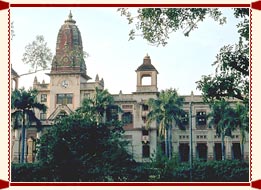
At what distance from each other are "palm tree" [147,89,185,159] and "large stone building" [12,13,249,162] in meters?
2.63

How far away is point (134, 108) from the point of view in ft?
151

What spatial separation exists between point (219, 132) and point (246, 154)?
5.18m

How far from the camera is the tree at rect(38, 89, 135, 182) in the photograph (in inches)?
691

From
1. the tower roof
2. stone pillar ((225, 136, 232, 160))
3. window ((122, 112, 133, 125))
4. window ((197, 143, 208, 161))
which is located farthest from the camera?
the tower roof

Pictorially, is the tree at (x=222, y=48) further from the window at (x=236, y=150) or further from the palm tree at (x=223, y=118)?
the window at (x=236, y=150)

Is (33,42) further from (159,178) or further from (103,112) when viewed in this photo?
(103,112)

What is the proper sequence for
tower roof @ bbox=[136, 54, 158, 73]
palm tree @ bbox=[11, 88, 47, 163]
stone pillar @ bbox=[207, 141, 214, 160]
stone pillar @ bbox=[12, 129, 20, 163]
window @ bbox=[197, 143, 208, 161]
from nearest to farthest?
palm tree @ bbox=[11, 88, 47, 163] < stone pillar @ bbox=[12, 129, 20, 163] < stone pillar @ bbox=[207, 141, 214, 160] < window @ bbox=[197, 143, 208, 161] < tower roof @ bbox=[136, 54, 158, 73]

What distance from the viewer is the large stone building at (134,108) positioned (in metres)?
44.9

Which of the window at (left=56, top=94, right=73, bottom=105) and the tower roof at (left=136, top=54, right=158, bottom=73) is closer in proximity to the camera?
the window at (left=56, top=94, right=73, bottom=105)

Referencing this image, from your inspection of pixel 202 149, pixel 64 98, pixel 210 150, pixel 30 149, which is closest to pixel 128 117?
pixel 64 98

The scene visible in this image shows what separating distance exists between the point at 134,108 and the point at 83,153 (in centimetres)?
2825

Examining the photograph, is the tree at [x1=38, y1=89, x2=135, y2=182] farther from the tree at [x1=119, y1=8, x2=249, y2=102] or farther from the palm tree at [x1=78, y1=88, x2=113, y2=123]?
the palm tree at [x1=78, y1=88, x2=113, y2=123]

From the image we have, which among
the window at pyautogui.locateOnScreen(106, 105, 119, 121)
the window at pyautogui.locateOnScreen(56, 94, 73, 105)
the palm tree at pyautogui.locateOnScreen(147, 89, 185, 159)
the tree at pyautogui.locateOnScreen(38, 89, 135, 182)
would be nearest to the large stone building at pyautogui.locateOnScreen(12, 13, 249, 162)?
the window at pyautogui.locateOnScreen(56, 94, 73, 105)

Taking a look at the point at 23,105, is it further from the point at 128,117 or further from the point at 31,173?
the point at 31,173
